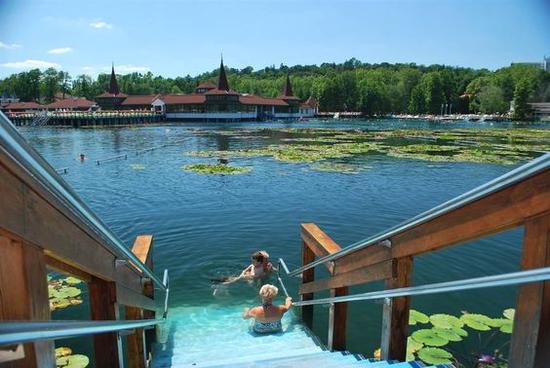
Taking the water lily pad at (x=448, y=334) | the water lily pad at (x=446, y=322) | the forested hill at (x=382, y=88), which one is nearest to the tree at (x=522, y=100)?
the forested hill at (x=382, y=88)

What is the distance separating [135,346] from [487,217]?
3.31m

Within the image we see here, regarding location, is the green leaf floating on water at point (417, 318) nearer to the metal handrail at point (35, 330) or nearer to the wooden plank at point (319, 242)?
the wooden plank at point (319, 242)

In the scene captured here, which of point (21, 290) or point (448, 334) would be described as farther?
point (448, 334)

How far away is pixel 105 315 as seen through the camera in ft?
9.49

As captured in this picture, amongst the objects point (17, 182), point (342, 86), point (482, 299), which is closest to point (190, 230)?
point (482, 299)

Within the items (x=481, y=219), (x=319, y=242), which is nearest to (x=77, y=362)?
(x=319, y=242)

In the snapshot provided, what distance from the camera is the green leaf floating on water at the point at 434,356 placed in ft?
16.6

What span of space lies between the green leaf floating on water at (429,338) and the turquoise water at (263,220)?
3.19ft

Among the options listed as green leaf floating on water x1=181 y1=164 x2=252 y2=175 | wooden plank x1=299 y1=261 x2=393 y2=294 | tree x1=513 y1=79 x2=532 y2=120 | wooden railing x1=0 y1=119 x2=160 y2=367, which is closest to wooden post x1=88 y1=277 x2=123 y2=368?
wooden railing x1=0 y1=119 x2=160 y2=367

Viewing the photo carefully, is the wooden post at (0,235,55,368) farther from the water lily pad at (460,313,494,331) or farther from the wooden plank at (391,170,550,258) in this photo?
the water lily pad at (460,313,494,331)

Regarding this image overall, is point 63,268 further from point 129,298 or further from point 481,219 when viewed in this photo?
point 481,219

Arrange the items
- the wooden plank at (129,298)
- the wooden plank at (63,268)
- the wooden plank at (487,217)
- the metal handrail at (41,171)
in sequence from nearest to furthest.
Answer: the metal handrail at (41,171), the wooden plank at (487,217), the wooden plank at (63,268), the wooden plank at (129,298)

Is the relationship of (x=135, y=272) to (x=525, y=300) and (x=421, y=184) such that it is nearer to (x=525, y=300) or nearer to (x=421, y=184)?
(x=525, y=300)

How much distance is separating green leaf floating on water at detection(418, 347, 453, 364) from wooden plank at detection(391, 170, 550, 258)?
115 inches
